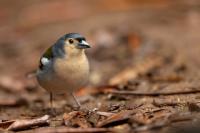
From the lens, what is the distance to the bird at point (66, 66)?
578 centimetres

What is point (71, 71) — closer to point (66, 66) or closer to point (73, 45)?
point (66, 66)

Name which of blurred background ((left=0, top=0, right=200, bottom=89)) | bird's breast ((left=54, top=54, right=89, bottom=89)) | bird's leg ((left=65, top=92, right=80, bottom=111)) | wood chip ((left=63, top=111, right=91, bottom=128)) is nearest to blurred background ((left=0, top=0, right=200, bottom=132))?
blurred background ((left=0, top=0, right=200, bottom=89))

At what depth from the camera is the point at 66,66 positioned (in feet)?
19.0

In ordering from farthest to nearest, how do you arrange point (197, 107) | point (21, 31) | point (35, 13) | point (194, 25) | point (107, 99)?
1. point (35, 13)
2. point (21, 31)
3. point (194, 25)
4. point (107, 99)
5. point (197, 107)

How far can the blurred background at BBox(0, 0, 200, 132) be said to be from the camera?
8291 millimetres

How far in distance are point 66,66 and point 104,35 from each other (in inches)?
175

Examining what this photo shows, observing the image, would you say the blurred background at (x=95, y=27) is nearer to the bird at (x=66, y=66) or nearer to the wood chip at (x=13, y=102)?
the wood chip at (x=13, y=102)

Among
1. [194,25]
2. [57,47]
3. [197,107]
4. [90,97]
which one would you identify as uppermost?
[194,25]

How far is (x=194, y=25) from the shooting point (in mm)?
10461

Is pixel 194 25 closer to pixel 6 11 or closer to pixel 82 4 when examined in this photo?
pixel 82 4

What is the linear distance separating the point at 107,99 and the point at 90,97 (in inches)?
19.3

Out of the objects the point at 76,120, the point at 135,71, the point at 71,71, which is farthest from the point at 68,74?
the point at 135,71

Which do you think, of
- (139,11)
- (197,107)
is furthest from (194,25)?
(197,107)

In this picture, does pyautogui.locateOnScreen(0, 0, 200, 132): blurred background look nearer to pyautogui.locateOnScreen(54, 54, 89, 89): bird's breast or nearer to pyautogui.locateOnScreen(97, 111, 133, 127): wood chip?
pyautogui.locateOnScreen(54, 54, 89, 89): bird's breast
